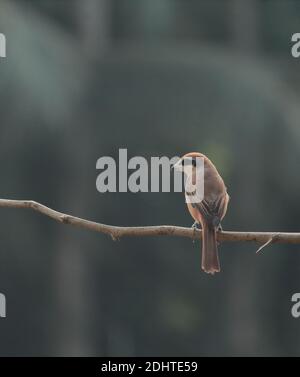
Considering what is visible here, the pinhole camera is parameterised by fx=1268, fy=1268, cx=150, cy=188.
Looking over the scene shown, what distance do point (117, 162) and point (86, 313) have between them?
266cm

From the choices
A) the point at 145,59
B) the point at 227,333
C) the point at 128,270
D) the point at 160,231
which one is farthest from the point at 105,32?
the point at 160,231

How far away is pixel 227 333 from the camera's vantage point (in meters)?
16.3

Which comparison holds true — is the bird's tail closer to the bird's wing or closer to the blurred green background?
the bird's wing

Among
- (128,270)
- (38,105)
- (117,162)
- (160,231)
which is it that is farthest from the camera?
(128,270)

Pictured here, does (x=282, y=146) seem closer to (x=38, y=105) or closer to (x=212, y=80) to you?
(x=212, y=80)

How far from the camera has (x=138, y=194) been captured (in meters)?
15.5

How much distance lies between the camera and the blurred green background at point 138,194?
15.4 metres

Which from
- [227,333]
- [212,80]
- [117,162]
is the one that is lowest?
[227,333]

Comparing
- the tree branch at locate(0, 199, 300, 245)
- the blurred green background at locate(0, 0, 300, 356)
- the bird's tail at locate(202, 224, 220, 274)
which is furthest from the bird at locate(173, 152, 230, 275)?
the blurred green background at locate(0, 0, 300, 356)

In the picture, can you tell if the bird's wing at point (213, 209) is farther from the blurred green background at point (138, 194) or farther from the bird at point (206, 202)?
the blurred green background at point (138, 194)

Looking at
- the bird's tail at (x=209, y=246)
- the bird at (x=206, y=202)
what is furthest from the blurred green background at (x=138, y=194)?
the bird's tail at (x=209, y=246)

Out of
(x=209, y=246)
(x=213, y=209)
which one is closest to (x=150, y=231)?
(x=209, y=246)

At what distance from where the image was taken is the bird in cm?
710

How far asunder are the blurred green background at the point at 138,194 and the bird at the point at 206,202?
727 cm
